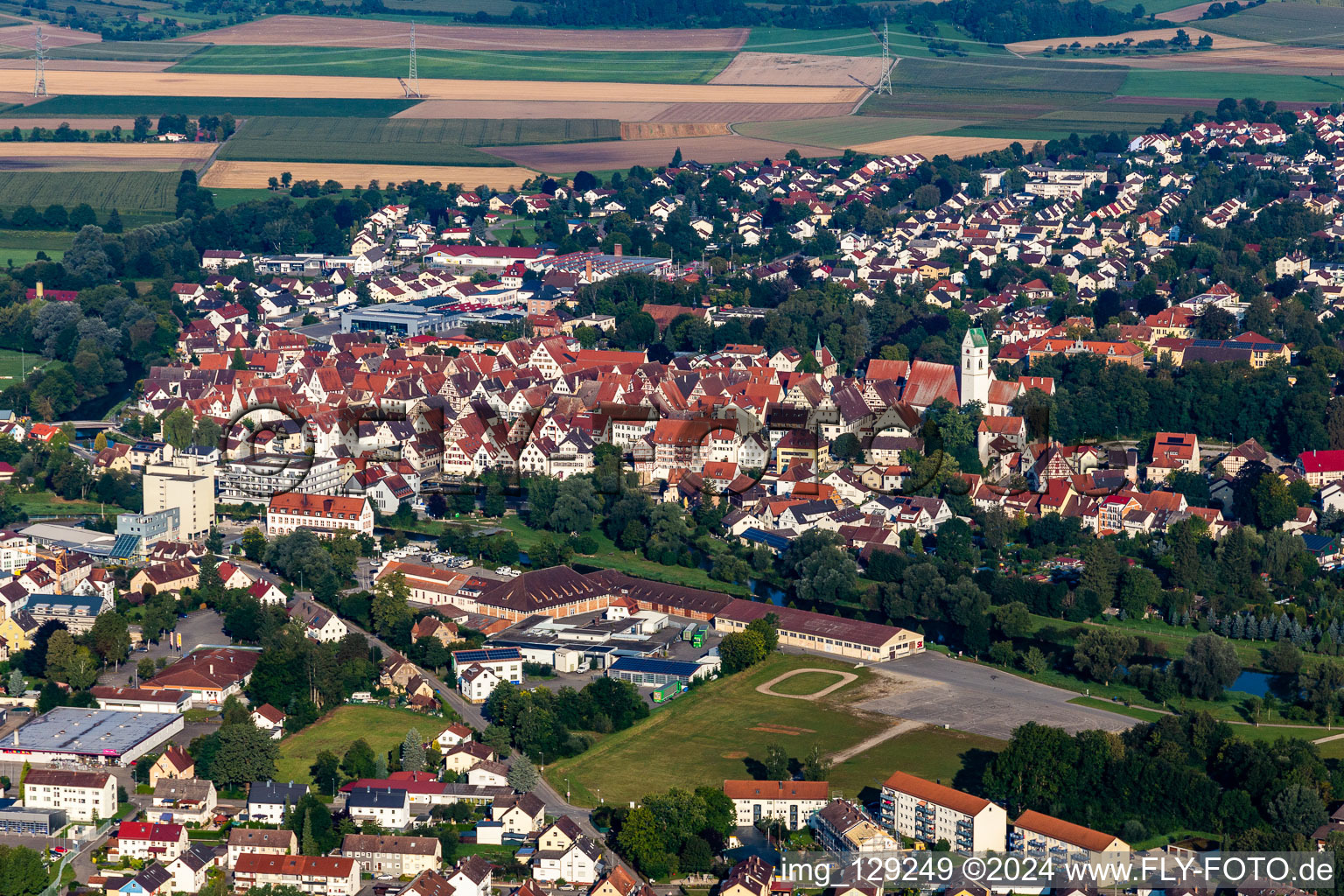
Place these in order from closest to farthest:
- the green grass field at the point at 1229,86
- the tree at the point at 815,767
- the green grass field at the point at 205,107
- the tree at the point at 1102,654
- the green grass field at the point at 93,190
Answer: the tree at the point at 815,767 → the tree at the point at 1102,654 → the green grass field at the point at 93,190 → the green grass field at the point at 205,107 → the green grass field at the point at 1229,86

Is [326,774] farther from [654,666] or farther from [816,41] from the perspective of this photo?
[816,41]

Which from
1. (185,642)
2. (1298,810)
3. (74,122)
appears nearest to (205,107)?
(74,122)

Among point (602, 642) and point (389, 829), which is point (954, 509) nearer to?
point (602, 642)

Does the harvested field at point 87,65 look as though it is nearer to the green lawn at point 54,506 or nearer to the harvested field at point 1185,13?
the harvested field at point 1185,13

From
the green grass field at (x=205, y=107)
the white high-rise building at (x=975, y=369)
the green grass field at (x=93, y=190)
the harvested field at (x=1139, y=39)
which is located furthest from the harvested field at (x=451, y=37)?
the white high-rise building at (x=975, y=369)

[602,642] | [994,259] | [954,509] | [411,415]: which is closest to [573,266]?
[994,259]

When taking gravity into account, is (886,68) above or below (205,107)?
above

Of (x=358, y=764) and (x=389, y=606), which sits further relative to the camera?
(x=389, y=606)
